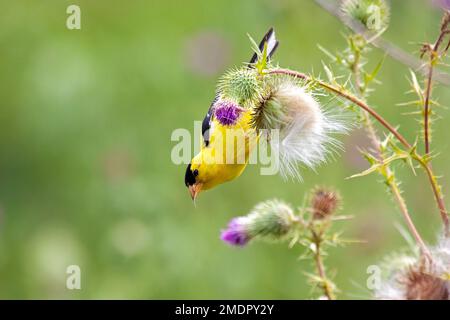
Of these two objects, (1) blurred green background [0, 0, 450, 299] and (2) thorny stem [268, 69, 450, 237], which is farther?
(1) blurred green background [0, 0, 450, 299]

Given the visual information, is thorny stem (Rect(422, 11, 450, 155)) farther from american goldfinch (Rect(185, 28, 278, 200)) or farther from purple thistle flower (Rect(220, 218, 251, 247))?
purple thistle flower (Rect(220, 218, 251, 247))

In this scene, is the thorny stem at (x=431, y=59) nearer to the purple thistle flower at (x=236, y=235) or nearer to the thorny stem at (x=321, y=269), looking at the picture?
the thorny stem at (x=321, y=269)

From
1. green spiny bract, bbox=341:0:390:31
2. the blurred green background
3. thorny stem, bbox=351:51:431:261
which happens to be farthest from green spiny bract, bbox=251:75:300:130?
the blurred green background

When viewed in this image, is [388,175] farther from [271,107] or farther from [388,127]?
[271,107]

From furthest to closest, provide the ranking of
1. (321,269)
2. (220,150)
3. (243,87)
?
(220,150) → (321,269) → (243,87)

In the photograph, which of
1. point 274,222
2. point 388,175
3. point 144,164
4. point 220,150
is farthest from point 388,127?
point 144,164
